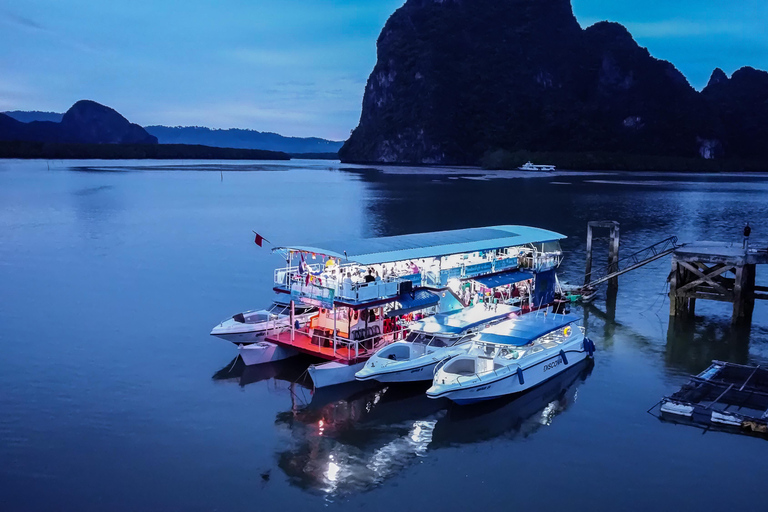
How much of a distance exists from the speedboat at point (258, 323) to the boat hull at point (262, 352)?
43 centimetres

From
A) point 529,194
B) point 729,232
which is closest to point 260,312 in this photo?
point 729,232

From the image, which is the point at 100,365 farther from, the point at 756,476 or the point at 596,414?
the point at 756,476

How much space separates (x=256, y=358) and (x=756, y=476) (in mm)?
16345

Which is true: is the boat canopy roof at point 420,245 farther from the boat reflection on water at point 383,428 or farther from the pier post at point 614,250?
the pier post at point 614,250

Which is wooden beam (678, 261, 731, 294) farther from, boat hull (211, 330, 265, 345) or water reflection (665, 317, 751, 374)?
boat hull (211, 330, 265, 345)

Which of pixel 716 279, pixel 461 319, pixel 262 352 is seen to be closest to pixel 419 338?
pixel 461 319

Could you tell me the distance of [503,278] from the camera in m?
28.8

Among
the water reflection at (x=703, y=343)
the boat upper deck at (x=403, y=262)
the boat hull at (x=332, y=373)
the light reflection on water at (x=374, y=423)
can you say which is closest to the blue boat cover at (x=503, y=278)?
the boat upper deck at (x=403, y=262)

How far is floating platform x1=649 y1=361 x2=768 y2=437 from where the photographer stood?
1941 centimetres

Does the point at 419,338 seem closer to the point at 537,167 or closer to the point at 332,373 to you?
the point at 332,373

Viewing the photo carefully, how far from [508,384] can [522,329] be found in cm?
280

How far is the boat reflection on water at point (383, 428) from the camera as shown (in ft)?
56.8

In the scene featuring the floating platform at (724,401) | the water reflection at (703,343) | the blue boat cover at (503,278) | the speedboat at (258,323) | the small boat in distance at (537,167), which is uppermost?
the small boat in distance at (537,167)

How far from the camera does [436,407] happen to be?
21.5 m
